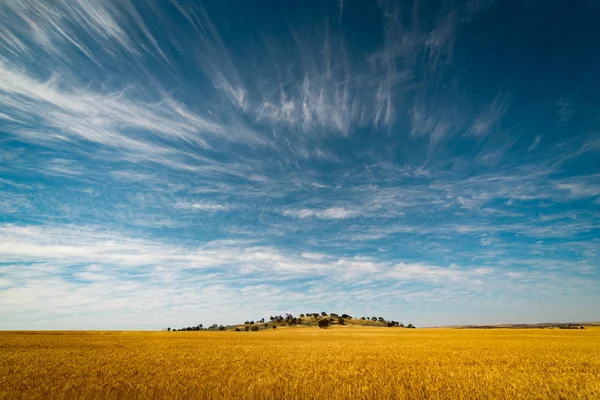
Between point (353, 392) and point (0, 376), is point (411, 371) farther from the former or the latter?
point (0, 376)

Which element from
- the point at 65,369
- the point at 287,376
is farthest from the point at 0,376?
the point at 287,376

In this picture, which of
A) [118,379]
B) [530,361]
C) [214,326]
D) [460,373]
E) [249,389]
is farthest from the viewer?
[214,326]

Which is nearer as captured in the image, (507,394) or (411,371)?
(507,394)

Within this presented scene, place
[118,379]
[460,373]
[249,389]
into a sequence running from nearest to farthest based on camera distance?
[249,389]
[118,379]
[460,373]

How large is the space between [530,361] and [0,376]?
27357mm

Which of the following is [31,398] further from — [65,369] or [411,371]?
[411,371]

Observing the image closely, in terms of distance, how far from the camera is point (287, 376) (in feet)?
42.5

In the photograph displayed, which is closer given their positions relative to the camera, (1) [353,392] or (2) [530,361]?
(1) [353,392]

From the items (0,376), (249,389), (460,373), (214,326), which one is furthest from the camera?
(214,326)

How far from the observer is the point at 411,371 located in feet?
46.9

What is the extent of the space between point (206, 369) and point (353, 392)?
7782 mm

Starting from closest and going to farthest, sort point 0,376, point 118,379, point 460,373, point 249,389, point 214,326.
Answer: point 249,389 < point 118,379 < point 0,376 < point 460,373 < point 214,326

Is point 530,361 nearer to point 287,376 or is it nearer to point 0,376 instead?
point 287,376

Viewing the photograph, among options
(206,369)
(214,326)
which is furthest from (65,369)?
(214,326)
